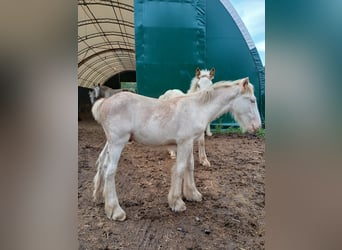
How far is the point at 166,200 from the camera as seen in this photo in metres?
1.05

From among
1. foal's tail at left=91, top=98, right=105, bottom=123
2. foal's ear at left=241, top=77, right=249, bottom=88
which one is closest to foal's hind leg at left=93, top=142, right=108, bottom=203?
foal's tail at left=91, top=98, right=105, bottom=123

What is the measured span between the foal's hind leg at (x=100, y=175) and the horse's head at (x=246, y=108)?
1.99ft

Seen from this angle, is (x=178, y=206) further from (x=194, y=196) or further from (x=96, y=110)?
(x=96, y=110)

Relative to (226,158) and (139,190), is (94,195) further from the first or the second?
(226,158)

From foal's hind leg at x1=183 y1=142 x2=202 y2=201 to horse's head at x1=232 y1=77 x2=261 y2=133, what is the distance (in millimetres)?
276

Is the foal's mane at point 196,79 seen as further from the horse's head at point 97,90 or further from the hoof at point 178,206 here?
the hoof at point 178,206

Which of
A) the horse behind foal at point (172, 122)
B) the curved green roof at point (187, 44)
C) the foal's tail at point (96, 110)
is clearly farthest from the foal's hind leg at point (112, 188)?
the curved green roof at point (187, 44)

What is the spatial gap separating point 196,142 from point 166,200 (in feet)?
0.94

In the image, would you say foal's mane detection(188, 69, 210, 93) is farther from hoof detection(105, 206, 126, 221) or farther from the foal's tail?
hoof detection(105, 206, 126, 221)

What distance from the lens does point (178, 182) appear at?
105 centimetres

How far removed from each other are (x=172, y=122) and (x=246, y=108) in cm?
34

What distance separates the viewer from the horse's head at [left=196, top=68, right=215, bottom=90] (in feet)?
3.29

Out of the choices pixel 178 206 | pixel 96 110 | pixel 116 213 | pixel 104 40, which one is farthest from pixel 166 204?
pixel 104 40
